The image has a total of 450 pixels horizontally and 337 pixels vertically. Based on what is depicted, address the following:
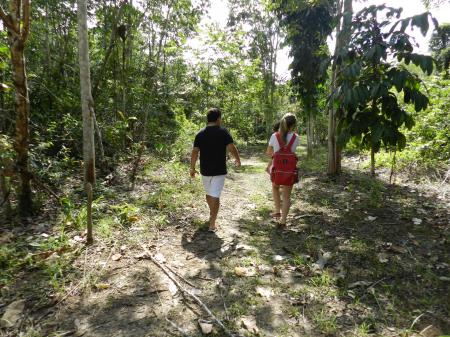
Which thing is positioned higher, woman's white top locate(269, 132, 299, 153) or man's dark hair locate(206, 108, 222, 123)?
man's dark hair locate(206, 108, 222, 123)

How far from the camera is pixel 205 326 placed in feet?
8.63

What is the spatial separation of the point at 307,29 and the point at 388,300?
981cm

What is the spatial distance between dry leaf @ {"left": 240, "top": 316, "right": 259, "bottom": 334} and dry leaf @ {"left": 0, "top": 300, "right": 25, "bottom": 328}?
6.39ft

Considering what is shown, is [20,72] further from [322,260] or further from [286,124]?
[322,260]

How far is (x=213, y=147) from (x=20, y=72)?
2695 mm

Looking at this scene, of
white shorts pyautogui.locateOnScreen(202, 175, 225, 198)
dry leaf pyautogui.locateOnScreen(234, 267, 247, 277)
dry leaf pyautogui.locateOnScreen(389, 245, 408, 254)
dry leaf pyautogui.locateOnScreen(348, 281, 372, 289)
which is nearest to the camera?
dry leaf pyautogui.locateOnScreen(348, 281, 372, 289)

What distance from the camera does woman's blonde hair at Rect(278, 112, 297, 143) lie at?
4621 millimetres

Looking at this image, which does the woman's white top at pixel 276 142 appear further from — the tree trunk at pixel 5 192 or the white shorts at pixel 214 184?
the tree trunk at pixel 5 192

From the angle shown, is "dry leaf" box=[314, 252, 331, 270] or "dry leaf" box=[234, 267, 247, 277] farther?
"dry leaf" box=[314, 252, 331, 270]

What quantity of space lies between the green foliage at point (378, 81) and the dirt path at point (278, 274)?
4.82 feet

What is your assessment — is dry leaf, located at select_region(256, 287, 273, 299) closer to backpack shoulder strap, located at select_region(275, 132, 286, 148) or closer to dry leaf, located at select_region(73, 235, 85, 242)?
backpack shoulder strap, located at select_region(275, 132, 286, 148)

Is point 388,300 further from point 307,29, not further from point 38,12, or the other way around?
point 38,12

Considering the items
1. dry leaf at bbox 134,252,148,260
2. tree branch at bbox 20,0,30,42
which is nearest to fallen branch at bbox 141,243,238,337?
dry leaf at bbox 134,252,148,260

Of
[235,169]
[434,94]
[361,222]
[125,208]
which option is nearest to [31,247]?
[125,208]
